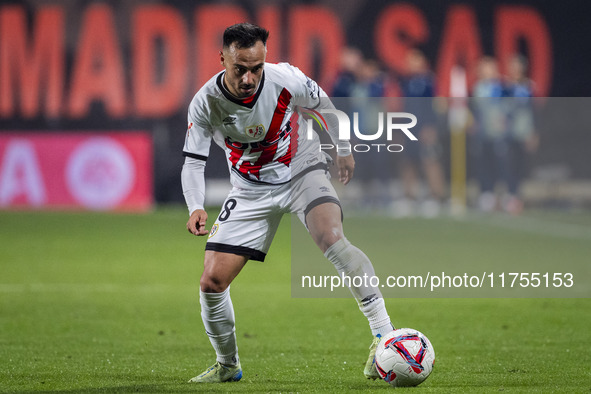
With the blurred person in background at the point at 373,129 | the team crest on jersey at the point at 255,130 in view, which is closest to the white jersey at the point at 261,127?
the team crest on jersey at the point at 255,130

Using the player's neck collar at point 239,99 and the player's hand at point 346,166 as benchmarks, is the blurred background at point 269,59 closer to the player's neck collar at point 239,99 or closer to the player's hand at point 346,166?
the player's hand at point 346,166

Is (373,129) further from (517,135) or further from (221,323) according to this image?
(517,135)

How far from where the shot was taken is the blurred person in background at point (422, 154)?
51.9 ft

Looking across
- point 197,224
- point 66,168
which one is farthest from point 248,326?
point 66,168

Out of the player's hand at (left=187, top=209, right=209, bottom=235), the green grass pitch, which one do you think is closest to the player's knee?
the player's hand at (left=187, top=209, right=209, bottom=235)

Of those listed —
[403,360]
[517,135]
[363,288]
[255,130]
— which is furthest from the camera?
[517,135]

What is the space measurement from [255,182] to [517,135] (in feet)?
37.0

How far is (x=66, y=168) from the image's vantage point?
53.9ft

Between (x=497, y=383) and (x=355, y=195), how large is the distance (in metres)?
8.65

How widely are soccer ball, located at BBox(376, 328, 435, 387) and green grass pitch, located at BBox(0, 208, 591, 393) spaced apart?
9cm

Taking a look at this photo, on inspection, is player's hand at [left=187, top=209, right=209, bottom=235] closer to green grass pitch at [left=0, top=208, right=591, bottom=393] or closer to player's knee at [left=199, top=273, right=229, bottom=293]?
player's knee at [left=199, top=273, right=229, bottom=293]

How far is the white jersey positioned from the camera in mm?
5125

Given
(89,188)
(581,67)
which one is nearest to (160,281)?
(89,188)

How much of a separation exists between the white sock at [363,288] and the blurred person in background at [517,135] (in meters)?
11.3
